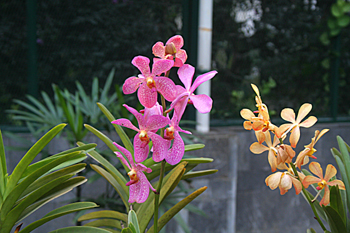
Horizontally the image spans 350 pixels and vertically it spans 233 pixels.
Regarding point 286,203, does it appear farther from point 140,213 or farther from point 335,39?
point 140,213

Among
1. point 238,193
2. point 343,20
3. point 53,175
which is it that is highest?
point 343,20

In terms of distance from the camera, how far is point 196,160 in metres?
0.57

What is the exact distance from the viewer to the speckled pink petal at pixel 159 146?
16.6 inches

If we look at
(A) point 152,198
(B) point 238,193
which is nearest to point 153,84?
(A) point 152,198

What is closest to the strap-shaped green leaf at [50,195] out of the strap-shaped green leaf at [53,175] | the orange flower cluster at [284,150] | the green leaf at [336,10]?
the strap-shaped green leaf at [53,175]

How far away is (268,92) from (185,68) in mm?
2253

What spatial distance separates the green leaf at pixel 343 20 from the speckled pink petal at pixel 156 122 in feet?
9.49

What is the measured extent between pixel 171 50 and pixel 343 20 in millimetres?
2849

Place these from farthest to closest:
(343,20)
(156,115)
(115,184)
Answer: (343,20)
(115,184)
(156,115)

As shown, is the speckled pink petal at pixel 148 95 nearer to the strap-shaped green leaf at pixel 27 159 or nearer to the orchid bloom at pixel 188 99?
the orchid bloom at pixel 188 99

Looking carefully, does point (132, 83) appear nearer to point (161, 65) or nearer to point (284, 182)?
point (161, 65)

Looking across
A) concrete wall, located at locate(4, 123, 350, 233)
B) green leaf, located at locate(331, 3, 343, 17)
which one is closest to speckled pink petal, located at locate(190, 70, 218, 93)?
concrete wall, located at locate(4, 123, 350, 233)

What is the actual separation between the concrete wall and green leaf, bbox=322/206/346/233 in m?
1.46

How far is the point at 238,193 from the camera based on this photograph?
2316mm
